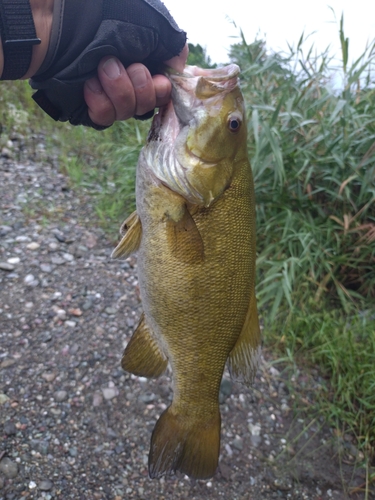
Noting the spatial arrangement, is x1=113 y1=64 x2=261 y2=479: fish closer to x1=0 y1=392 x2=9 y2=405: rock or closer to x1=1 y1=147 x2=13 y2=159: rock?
x1=0 y1=392 x2=9 y2=405: rock

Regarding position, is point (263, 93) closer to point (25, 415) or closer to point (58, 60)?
point (58, 60)

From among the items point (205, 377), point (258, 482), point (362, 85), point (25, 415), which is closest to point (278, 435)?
point (258, 482)

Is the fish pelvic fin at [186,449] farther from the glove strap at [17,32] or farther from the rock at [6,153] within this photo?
the rock at [6,153]

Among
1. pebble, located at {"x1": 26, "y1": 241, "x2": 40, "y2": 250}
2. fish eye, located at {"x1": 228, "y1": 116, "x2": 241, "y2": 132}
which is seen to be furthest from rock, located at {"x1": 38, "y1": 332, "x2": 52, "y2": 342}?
fish eye, located at {"x1": 228, "y1": 116, "x2": 241, "y2": 132}

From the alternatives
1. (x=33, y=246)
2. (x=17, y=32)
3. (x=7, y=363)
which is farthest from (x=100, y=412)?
(x=17, y=32)

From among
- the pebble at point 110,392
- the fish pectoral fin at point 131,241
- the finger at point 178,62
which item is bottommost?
the pebble at point 110,392

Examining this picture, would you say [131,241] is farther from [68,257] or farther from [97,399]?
[68,257]

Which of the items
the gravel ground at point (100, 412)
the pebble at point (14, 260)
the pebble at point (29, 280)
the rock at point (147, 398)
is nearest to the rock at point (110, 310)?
the gravel ground at point (100, 412)
